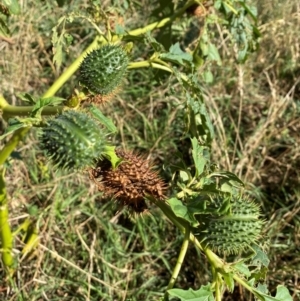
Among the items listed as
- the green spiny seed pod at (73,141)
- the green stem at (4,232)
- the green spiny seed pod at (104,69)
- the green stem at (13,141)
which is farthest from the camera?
the green stem at (4,232)

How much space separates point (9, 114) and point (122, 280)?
1.23 metres

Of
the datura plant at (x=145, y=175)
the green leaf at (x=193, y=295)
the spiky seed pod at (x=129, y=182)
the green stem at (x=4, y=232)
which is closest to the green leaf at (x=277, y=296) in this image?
the datura plant at (x=145, y=175)

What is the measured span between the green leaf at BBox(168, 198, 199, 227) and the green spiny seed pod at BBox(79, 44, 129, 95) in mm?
420

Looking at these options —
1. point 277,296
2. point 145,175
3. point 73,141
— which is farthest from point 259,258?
point 73,141

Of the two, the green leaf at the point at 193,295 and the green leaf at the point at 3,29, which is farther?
the green leaf at the point at 3,29

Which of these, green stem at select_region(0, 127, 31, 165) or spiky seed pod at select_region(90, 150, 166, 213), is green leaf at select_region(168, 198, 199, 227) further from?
green stem at select_region(0, 127, 31, 165)

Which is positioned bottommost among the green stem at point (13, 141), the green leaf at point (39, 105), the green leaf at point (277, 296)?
the green leaf at point (277, 296)

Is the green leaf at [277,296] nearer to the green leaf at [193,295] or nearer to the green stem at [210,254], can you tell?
the green stem at [210,254]

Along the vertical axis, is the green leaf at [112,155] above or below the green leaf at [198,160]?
above

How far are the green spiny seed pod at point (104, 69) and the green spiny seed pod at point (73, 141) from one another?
0.60 ft

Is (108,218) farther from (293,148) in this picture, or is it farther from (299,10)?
(299,10)

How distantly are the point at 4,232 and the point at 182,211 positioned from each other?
3.63ft

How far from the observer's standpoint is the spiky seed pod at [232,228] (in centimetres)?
153

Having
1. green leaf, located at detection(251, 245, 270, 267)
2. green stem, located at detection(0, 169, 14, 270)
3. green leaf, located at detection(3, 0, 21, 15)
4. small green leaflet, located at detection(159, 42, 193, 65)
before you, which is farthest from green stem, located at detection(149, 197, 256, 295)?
green leaf, located at detection(3, 0, 21, 15)
